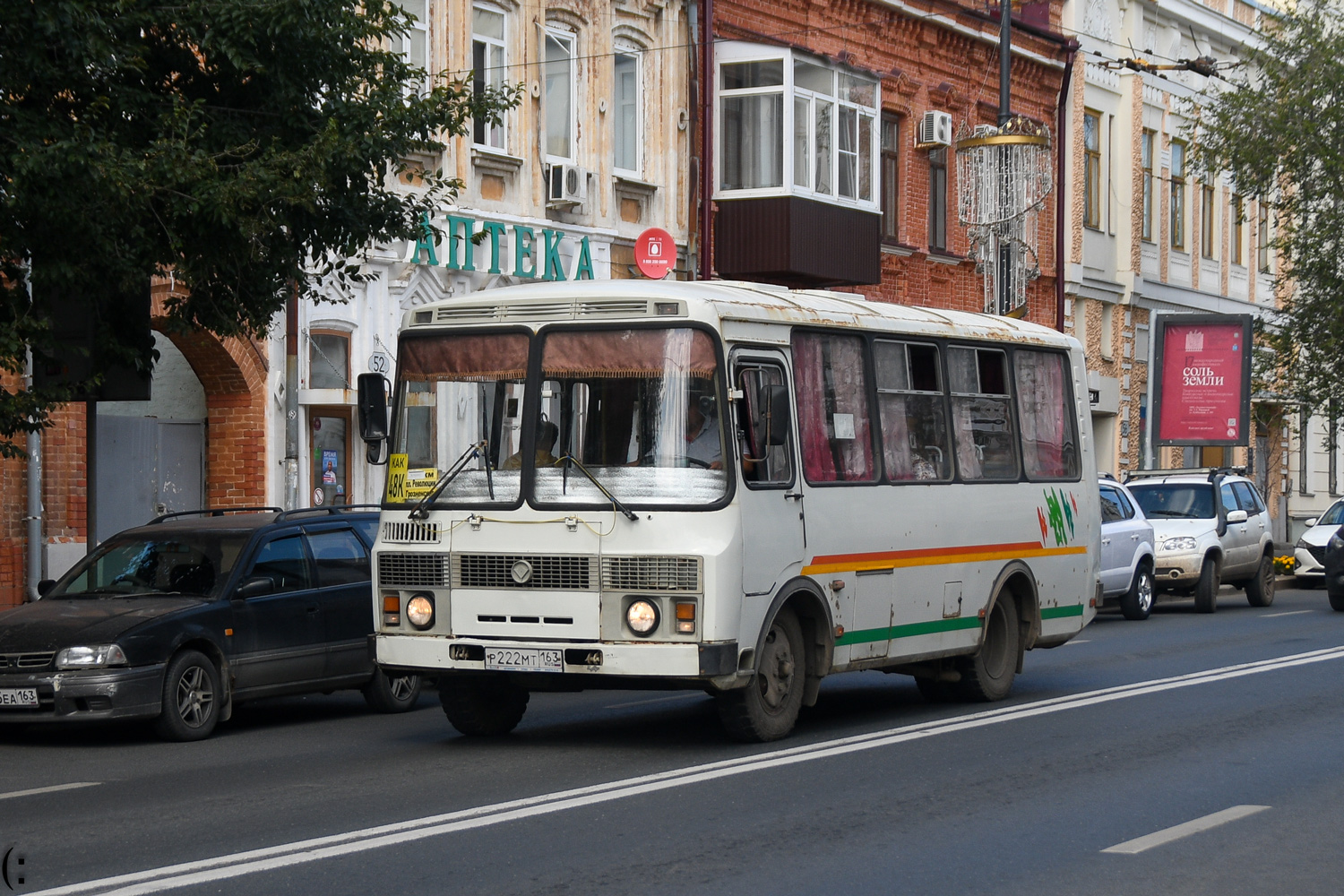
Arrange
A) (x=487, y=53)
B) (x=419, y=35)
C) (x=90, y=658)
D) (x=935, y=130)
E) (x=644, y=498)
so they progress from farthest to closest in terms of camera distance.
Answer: (x=935, y=130) → (x=487, y=53) → (x=419, y=35) → (x=90, y=658) → (x=644, y=498)

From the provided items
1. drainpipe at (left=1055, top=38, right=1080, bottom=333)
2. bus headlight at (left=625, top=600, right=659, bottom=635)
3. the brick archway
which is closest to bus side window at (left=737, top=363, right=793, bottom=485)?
bus headlight at (left=625, top=600, right=659, bottom=635)

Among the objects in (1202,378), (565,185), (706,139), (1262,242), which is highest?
(1262,242)

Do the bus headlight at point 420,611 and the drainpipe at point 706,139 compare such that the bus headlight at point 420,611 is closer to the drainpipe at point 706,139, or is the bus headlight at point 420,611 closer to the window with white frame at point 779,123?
the drainpipe at point 706,139

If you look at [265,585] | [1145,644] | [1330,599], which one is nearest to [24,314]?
[265,585]

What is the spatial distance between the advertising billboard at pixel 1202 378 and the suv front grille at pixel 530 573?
2407 centimetres

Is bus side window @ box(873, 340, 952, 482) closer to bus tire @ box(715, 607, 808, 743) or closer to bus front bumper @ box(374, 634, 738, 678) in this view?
bus tire @ box(715, 607, 808, 743)

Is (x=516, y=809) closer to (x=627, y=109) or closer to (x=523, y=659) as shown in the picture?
(x=523, y=659)

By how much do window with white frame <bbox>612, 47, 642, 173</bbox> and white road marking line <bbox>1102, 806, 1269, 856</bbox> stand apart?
19023 mm

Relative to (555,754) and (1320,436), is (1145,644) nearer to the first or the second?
(555,754)

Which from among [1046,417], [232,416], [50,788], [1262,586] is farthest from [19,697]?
[1262,586]

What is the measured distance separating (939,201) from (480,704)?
24550 mm

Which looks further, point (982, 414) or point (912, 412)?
point (982, 414)

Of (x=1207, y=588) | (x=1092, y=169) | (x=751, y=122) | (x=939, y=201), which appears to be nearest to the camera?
(x=1207, y=588)

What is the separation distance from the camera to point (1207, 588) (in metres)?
26.3
